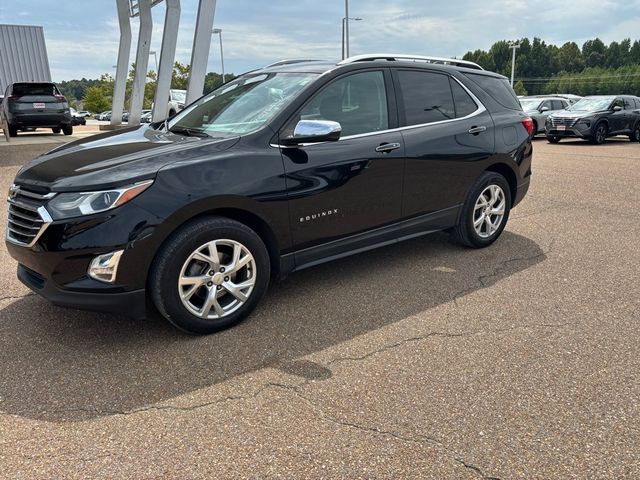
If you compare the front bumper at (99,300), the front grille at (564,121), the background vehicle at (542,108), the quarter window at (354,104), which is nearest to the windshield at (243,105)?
the quarter window at (354,104)

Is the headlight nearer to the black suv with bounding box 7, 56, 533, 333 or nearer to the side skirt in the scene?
the black suv with bounding box 7, 56, 533, 333

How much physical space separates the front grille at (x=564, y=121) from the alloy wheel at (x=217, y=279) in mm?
16035

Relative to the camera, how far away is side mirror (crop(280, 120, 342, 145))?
3.44 m

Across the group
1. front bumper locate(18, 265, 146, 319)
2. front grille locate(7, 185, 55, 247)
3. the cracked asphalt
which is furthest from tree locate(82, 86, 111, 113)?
front bumper locate(18, 265, 146, 319)

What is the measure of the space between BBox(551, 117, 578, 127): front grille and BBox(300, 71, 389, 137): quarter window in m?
14.6

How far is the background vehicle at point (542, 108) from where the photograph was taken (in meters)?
19.0

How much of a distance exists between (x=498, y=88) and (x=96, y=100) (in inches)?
2905

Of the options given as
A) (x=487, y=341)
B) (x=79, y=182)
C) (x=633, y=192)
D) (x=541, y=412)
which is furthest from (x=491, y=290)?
(x=633, y=192)

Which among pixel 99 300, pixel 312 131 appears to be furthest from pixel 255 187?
pixel 99 300

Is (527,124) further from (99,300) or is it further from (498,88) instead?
(99,300)

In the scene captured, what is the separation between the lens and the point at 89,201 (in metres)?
2.96

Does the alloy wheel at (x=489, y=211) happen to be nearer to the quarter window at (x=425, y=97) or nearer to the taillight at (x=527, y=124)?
the taillight at (x=527, y=124)

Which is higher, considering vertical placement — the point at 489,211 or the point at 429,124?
the point at 429,124

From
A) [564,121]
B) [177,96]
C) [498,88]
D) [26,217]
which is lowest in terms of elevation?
[26,217]
